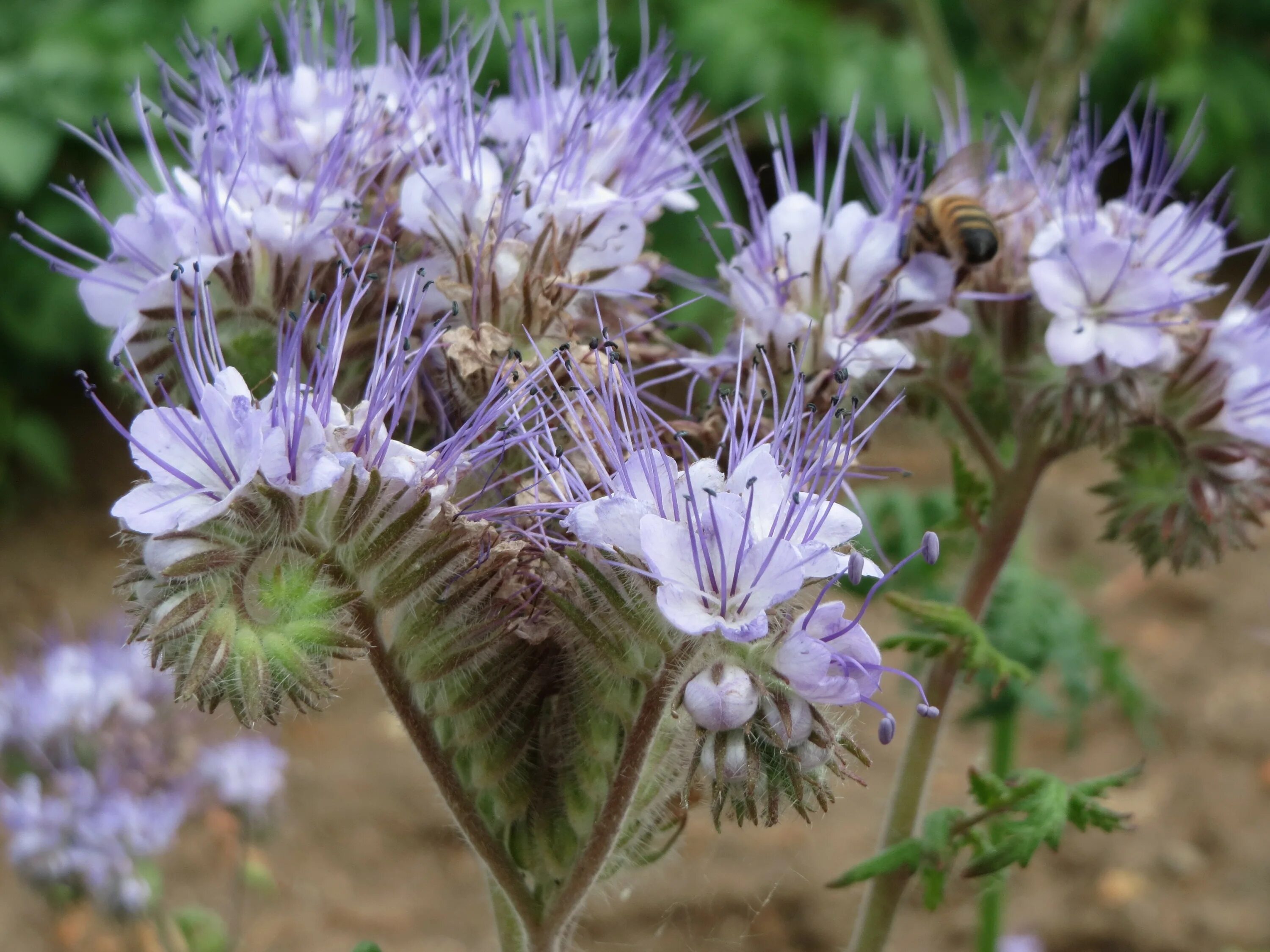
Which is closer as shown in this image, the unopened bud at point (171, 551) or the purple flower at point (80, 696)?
the unopened bud at point (171, 551)

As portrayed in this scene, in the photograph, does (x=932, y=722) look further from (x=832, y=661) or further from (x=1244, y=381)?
(x=832, y=661)

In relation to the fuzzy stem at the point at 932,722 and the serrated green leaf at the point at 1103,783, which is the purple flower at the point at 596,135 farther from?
the serrated green leaf at the point at 1103,783

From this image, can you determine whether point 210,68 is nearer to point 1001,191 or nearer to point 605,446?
point 605,446

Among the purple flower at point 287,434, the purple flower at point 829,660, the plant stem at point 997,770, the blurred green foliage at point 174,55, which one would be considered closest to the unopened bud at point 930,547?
the purple flower at point 829,660

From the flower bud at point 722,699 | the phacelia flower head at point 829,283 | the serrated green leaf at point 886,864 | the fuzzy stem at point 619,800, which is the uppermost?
the phacelia flower head at point 829,283

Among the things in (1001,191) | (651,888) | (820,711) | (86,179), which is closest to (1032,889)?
(651,888)

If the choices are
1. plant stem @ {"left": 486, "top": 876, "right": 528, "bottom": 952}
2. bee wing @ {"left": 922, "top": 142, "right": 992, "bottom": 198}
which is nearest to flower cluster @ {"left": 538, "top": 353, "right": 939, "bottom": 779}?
plant stem @ {"left": 486, "top": 876, "right": 528, "bottom": 952}
